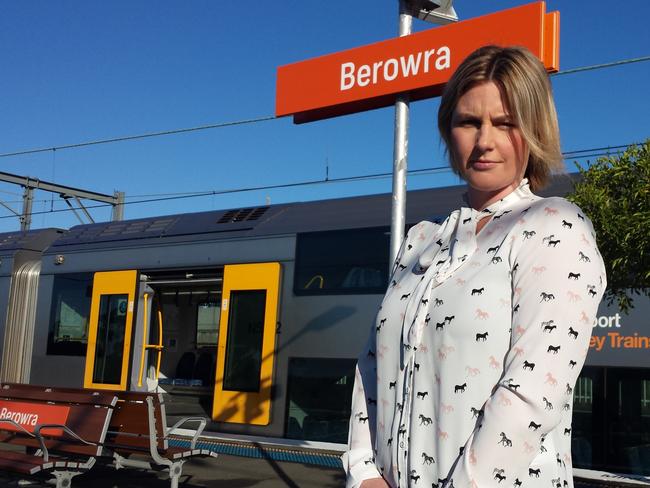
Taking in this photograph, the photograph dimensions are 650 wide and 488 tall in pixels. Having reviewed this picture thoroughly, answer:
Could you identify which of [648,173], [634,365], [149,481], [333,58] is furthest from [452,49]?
[149,481]

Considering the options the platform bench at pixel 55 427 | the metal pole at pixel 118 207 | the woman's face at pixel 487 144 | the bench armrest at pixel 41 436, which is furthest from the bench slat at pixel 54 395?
the metal pole at pixel 118 207

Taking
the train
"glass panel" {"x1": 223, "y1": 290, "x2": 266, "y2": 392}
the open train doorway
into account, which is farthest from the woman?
the open train doorway

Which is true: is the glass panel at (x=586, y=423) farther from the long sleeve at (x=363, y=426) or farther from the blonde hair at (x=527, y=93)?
the blonde hair at (x=527, y=93)

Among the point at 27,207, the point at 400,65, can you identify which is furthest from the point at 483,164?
the point at 27,207

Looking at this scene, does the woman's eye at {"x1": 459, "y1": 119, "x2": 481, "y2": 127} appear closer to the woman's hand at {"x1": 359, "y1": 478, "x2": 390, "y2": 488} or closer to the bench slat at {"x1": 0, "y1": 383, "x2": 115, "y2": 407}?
the woman's hand at {"x1": 359, "y1": 478, "x2": 390, "y2": 488}

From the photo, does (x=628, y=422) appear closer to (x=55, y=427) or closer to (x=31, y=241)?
(x=55, y=427)

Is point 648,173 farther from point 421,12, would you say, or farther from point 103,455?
point 103,455

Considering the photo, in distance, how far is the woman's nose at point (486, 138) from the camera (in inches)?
62.5

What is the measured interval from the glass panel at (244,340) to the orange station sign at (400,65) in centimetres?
480

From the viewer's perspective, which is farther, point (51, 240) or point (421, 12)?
point (51, 240)

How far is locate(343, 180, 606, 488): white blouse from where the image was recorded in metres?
1.35

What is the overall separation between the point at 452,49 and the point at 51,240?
10374 millimetres

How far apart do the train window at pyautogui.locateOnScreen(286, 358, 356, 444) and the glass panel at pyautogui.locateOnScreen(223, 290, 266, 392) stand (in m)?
0.65

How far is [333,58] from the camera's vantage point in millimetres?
5742
